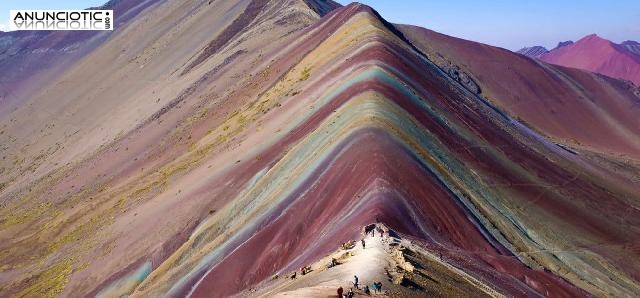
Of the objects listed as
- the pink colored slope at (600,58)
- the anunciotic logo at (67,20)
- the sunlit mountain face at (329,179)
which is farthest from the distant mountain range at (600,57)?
the anunciotic logo at (67,20)

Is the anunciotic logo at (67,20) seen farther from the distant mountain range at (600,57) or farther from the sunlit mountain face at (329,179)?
the distant mountain range at (600,57)

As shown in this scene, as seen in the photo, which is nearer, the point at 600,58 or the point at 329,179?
the point at 329,179

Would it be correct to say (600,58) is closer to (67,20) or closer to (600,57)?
(600,57)

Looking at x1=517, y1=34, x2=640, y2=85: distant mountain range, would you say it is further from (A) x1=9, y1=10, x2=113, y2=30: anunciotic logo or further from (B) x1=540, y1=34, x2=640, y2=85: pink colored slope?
(A) x1=9, y1=10, x2=113, y2=30: anunciotic logo

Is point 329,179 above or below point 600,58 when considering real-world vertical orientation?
below

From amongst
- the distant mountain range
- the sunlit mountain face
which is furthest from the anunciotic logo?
the distant mountain range

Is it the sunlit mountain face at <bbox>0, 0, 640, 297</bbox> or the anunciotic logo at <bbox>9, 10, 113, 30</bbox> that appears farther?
the anunciotic logo at <bbox>9, 10, 113, 30</bbox>

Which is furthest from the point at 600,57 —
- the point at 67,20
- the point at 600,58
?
the point at 67,20
